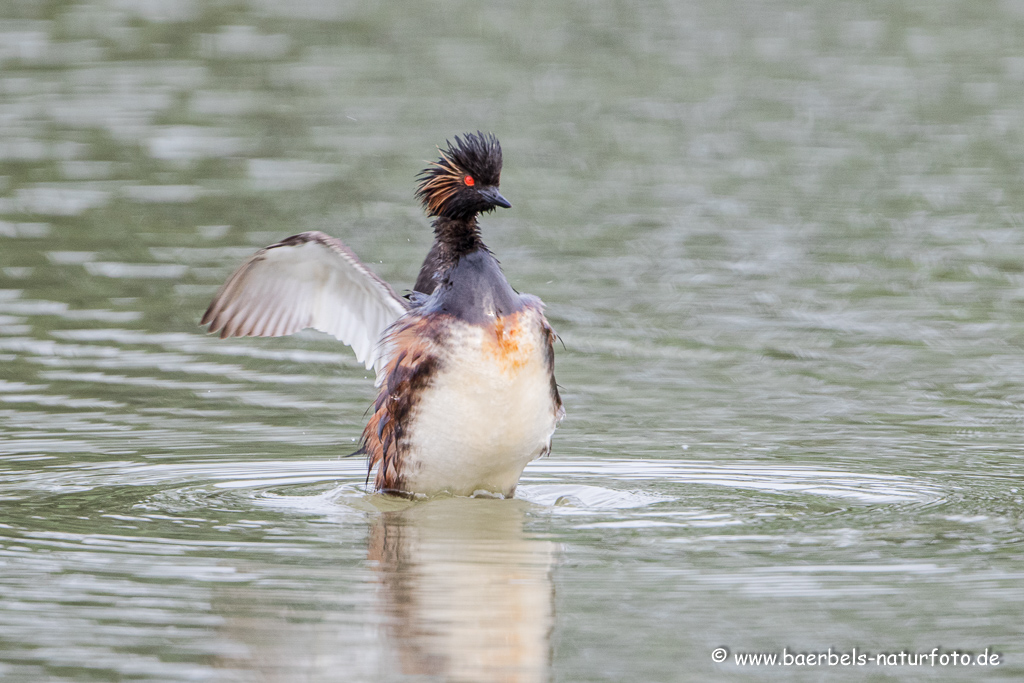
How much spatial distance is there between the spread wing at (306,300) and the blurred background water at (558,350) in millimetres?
809

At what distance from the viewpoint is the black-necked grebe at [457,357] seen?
9250 mm

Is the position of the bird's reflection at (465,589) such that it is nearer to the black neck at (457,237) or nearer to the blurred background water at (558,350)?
the blurred background water at (558,350)

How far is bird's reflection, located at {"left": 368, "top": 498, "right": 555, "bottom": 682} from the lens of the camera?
6.68m

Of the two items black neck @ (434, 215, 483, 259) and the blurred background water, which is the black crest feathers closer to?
black neck @ (434, 215, 483, 259)

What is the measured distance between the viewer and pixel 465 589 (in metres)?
7.71

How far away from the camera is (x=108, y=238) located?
53.8 feet

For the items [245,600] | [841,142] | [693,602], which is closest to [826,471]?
[693,602]

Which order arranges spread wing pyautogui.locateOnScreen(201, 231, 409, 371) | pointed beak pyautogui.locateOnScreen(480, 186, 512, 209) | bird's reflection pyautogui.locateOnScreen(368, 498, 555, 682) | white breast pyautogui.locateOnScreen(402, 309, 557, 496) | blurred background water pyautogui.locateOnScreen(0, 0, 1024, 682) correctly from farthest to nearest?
spread wing pyautogui.locateOnScreen(201, 231, 409, 371) < pointed beak pyautogui.locateOnScreen(480, 186, 512, 209) < white breast pyautogui.locateOnScreen(402, 309, 557, 496) < blurred background water pyautogui.locateOnScreen(0, 0, 1024, 682) < bird's reflection pyautogui.locateOnScreen(368, 498, 555, 682)

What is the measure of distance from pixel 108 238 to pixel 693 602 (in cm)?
1046

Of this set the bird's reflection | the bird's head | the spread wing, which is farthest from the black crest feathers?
the bird's reflection

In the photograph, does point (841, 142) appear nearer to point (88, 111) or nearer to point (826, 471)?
point (88, 111)

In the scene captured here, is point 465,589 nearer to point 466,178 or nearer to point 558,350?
point 466,178

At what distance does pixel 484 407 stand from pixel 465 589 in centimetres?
171

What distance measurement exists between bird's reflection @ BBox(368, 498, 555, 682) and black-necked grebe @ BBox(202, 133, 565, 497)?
0.31m
